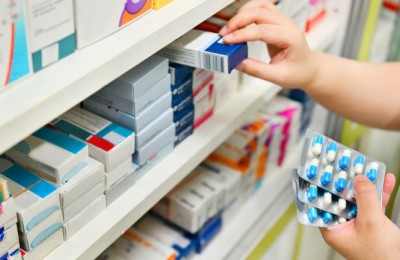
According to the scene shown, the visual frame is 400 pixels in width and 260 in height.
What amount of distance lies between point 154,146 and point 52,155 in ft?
0.65

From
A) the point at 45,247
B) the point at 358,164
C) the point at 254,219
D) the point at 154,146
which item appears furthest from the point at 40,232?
the point at 254,219

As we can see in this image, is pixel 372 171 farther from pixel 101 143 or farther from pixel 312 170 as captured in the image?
pixel 101 143

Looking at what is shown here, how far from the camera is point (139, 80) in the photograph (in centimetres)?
77

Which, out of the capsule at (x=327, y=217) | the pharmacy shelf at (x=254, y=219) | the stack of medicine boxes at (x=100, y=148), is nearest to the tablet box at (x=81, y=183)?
the stack of medicine boxes at (x=100, y=148)

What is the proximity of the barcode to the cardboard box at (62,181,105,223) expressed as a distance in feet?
0.75

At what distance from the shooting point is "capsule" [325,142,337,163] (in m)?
0.78

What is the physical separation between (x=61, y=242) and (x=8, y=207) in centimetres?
14

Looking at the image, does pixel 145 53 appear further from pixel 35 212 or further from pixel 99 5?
pixel 35 212

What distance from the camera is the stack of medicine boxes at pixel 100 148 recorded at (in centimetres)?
75

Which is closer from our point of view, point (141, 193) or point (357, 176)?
point (357, 176)

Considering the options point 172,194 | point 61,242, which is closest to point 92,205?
point 61,242

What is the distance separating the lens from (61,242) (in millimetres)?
755

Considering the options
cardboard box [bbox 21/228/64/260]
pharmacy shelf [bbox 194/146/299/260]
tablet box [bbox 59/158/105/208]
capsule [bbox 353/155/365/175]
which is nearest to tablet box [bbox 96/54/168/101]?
tablet box [bbox 59/158/105/208]

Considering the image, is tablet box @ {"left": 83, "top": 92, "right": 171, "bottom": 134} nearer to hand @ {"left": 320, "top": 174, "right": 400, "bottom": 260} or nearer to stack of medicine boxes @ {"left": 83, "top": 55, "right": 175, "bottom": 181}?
stack of medicine boxes @ {"left": 83, "top": 55, "right": 175, "bottom": 181}
